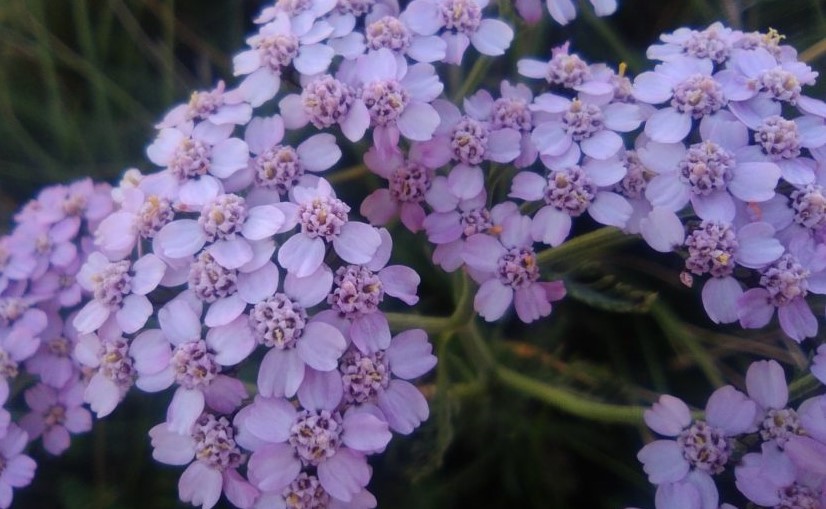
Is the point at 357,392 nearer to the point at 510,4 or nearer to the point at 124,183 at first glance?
the point at 124,183

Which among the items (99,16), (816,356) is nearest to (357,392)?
(816,356)

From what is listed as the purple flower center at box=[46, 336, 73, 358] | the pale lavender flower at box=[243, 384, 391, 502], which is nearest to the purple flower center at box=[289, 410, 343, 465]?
the pale lavender flower at box=[243, 384, 391, 502]

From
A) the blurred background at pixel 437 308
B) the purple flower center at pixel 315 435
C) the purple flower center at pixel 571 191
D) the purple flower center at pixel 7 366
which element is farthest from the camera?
the blurred background at pixel 437 308

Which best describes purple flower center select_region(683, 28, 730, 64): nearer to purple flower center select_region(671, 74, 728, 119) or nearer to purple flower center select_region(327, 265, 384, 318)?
purple flower center select_region(671, 74, 728, 119)

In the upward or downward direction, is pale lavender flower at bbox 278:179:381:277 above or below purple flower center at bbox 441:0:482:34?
below

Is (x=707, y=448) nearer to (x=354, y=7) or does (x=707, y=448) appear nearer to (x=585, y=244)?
(x=585, y=244)

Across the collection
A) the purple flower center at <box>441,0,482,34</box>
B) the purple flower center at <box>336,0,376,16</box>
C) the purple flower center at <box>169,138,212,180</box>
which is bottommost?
the purple flower center at <box>169,138,212,180</box>

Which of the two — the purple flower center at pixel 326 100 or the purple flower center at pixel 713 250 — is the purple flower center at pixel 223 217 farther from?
the purple flower center at pixel 713 250

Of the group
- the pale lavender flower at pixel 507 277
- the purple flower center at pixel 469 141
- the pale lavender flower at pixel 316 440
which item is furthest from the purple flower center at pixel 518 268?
the pale lavender flower at pixel 316 440
